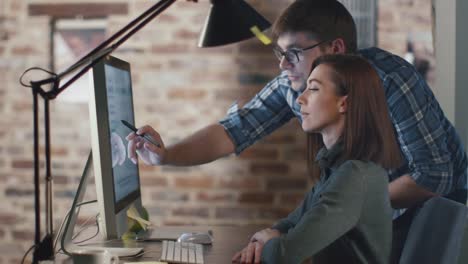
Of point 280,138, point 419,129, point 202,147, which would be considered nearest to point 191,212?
point 280,138

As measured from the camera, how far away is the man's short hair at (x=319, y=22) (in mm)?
1963

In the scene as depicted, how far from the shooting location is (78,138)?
2.75m

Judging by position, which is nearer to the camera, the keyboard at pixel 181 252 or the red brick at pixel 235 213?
the keyboard at pixel 181 252

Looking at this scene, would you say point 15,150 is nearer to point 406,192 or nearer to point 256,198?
point 256,198

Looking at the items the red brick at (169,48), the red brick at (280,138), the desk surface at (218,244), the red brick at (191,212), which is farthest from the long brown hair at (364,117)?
the red brick at (191,212)

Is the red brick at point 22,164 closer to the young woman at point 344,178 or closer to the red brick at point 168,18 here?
the red brick at point 168,18

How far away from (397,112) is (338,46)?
0.88 feet

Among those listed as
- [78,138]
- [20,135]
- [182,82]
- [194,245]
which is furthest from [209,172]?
[194,245]

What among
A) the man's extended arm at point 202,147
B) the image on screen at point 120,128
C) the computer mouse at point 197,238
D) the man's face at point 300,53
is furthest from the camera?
the man's extended arm at point 202,147

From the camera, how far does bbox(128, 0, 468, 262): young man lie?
187 cm

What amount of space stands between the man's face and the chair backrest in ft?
1.79

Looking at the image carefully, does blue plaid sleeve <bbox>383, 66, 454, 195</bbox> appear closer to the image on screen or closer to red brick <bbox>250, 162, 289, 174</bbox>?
the image on screen

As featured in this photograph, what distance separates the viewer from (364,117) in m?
1.62

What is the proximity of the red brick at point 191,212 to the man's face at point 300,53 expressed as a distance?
3.08 ft
